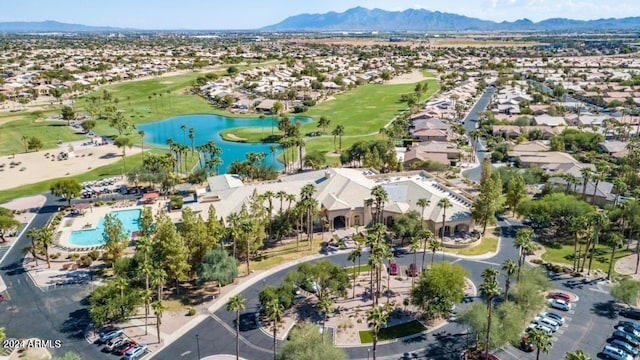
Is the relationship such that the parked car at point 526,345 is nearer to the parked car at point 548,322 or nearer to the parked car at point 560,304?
the parked car at point 548,322

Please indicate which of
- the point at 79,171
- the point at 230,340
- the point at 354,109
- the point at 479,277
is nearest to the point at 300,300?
the point at 230,340

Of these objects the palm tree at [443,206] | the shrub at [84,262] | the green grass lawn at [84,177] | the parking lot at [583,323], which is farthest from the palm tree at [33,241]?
the parking lot at [583,323]

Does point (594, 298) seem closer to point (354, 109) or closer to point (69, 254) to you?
point (69, 254)

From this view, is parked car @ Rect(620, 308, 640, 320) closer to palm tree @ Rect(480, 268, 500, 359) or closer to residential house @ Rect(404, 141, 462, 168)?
palm tree @ Rect(480, 268, 500, 359)

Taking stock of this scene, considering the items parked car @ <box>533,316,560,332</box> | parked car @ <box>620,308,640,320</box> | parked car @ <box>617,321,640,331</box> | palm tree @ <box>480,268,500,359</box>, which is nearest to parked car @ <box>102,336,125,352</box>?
palm tree @ <box>480,268,500,359</box>

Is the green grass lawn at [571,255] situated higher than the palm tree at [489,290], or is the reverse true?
the palm tree at [489,290]

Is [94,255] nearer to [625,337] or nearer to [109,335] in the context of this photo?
[109,335]
